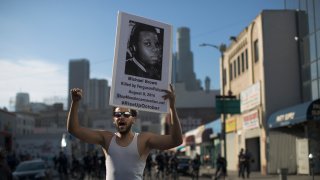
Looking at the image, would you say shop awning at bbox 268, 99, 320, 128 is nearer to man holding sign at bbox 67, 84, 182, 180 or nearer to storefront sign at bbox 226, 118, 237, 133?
storefront sign at bbox 226, 118, 237, 133

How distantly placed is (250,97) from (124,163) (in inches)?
1260

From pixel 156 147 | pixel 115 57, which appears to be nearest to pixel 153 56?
pixel 115 57

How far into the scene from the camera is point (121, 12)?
5.61m

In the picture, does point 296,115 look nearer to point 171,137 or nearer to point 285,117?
point 285,117

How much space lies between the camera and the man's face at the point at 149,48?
568 centimetres

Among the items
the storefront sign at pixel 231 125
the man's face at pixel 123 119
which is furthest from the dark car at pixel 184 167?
the man's face at pixel 123 119

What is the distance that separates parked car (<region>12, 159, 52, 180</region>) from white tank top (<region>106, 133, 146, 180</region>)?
19843 mm

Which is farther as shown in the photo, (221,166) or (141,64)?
(221,166)

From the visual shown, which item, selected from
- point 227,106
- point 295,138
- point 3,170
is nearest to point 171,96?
point 3,170

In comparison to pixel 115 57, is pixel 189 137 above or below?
above

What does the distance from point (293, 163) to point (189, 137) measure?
34.3 meters

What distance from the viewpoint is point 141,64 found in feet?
18.5

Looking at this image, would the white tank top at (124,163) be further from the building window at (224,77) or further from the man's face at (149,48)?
the building window at (224,77)

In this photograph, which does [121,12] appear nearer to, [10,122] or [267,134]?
[267,134]
